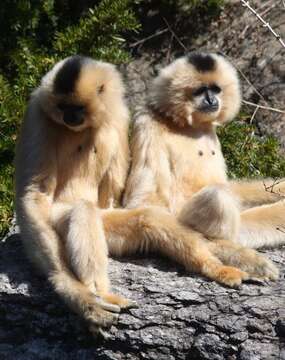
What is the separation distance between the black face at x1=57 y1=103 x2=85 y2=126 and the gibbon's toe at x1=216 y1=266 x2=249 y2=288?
185 cm

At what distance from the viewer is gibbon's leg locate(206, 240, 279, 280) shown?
21.6 feet

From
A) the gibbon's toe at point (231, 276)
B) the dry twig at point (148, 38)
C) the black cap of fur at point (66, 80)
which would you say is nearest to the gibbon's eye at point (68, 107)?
the black cap of fur at point (66, 80)

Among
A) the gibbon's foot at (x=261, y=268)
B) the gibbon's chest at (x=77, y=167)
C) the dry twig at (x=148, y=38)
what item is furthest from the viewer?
the dry twig at (x=148, y=38)

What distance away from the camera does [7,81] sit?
9.52 m

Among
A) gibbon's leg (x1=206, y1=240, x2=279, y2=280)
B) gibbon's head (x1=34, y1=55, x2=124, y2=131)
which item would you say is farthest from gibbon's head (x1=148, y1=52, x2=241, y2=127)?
gibbon's leg (x1=206, y1=240, x2=279, y2=280)

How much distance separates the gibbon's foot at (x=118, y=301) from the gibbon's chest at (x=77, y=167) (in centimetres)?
A: 116

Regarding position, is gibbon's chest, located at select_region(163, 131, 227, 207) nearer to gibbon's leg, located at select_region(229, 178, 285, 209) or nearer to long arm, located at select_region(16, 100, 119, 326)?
gibbon's leg, located at select_region(229, 178, 285, 209)

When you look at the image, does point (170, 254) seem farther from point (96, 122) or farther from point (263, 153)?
point (263, 153)

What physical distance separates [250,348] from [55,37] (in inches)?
210

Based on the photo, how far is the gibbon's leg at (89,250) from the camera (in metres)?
6.39

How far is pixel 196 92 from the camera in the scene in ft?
25.5

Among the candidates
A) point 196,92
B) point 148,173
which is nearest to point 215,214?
point 148,173

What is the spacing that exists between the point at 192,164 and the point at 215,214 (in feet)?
2.99

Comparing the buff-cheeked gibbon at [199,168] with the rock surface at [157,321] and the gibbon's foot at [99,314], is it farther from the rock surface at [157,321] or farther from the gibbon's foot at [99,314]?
the gibbon's foot at [99,314]
